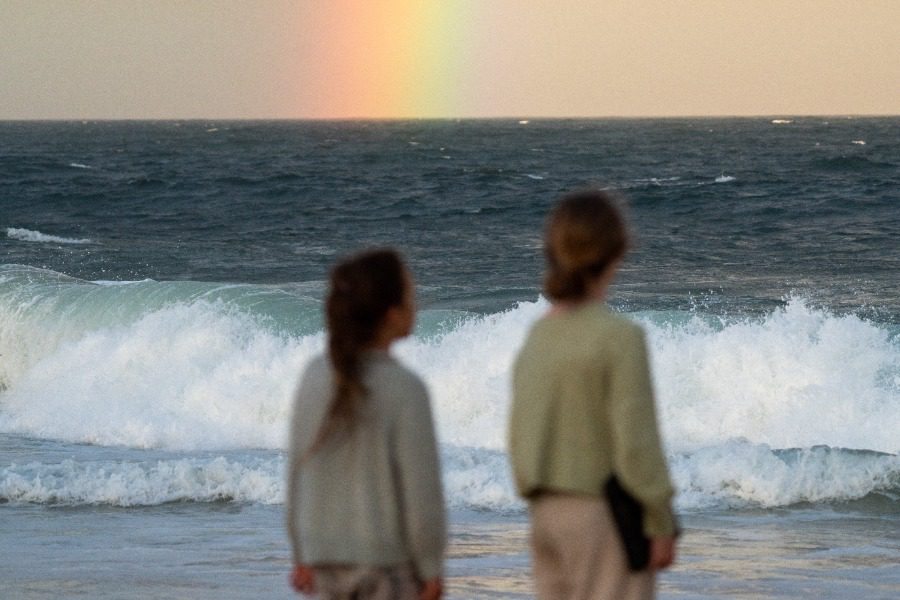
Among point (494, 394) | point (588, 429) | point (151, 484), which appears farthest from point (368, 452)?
point (494, 394)

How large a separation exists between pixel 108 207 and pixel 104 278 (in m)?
14.6

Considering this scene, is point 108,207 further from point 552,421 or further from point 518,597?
point 552,421

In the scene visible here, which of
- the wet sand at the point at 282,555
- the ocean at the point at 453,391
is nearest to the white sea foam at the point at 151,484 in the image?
the ocean at the point at 453,391

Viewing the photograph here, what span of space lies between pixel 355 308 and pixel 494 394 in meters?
9.09

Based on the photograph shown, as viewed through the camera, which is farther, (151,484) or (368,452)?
(151,484)

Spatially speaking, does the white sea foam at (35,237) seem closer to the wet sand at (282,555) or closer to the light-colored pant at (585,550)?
the wet sand at (282,555)

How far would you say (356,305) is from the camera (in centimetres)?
283

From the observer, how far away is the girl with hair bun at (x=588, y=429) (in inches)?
109

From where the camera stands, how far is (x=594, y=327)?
2828mm

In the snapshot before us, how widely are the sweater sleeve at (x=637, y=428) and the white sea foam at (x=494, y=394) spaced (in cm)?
587

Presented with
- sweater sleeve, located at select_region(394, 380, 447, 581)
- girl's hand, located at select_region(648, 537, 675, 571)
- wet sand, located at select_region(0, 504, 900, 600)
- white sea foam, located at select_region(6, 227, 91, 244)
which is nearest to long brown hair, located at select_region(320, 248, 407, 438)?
sweater sleeve, located at select_region(394, 380, 447, 581)

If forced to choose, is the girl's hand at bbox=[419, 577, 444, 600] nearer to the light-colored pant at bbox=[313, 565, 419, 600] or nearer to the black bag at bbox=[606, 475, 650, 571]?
the light-colored pant at bbox=[313, 565, 419, 600]

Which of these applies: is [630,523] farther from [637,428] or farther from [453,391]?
[453,391]

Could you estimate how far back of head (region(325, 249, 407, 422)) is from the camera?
281cm
